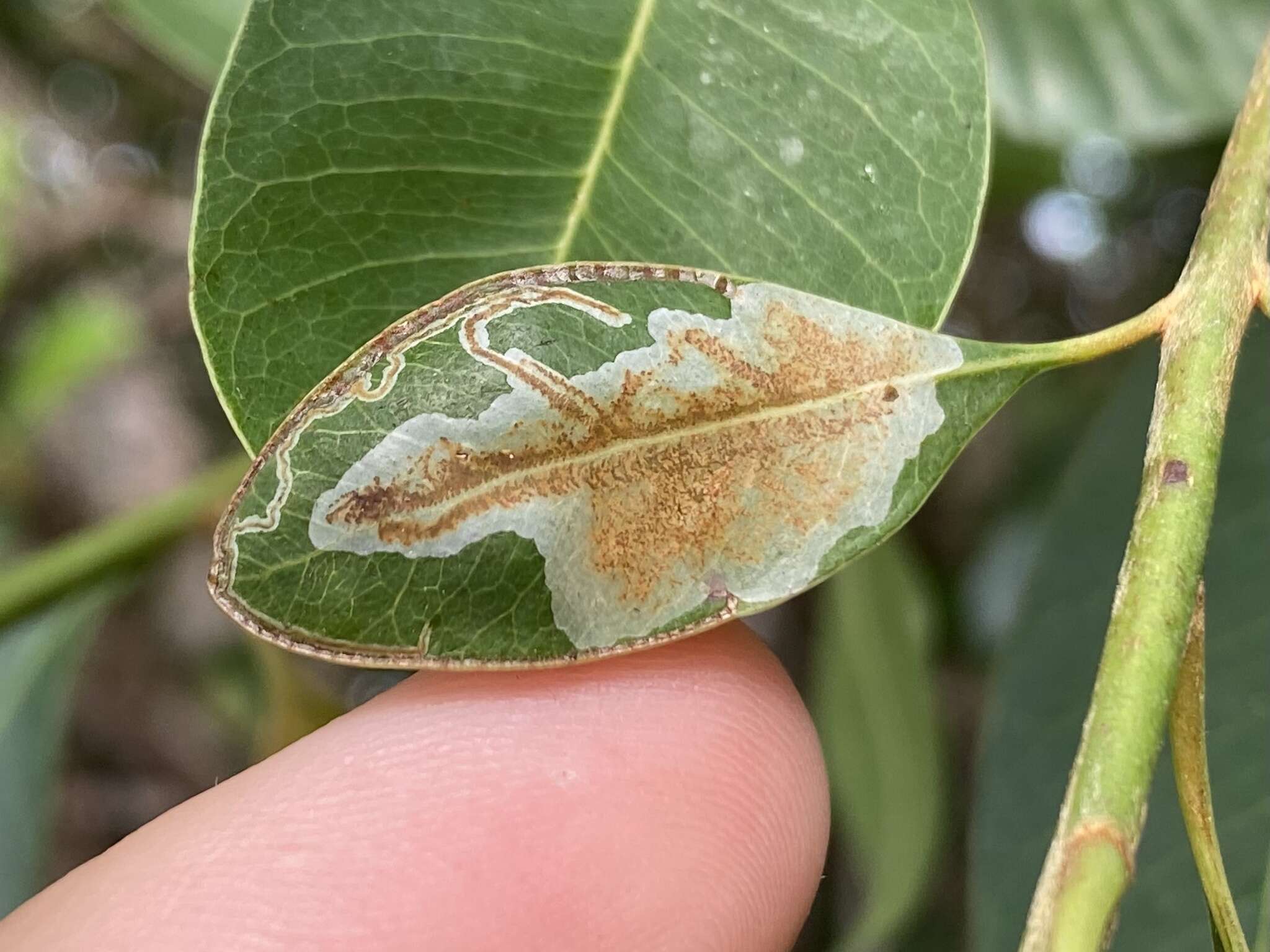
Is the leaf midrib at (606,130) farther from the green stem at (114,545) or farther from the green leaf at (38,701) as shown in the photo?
the green leaf at (38,701)

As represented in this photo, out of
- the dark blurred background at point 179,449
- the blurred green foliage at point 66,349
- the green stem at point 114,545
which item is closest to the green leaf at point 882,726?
the dark blurred background at point 179,449

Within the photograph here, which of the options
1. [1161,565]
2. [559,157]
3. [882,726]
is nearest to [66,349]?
[882,726]

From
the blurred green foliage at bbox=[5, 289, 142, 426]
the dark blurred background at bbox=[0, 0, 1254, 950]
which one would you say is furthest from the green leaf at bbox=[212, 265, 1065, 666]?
the blurred green foliage at bbox=[5, 289, 142, 426]

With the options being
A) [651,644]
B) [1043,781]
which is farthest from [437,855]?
[1043,781]

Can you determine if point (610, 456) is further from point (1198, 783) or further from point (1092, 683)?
point (1092, 683)

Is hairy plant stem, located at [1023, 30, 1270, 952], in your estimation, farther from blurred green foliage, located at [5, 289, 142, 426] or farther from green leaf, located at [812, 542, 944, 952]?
blurred green foliage, located at [5, 289, 142, 426]

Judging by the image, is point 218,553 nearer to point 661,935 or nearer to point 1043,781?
point 661,935
